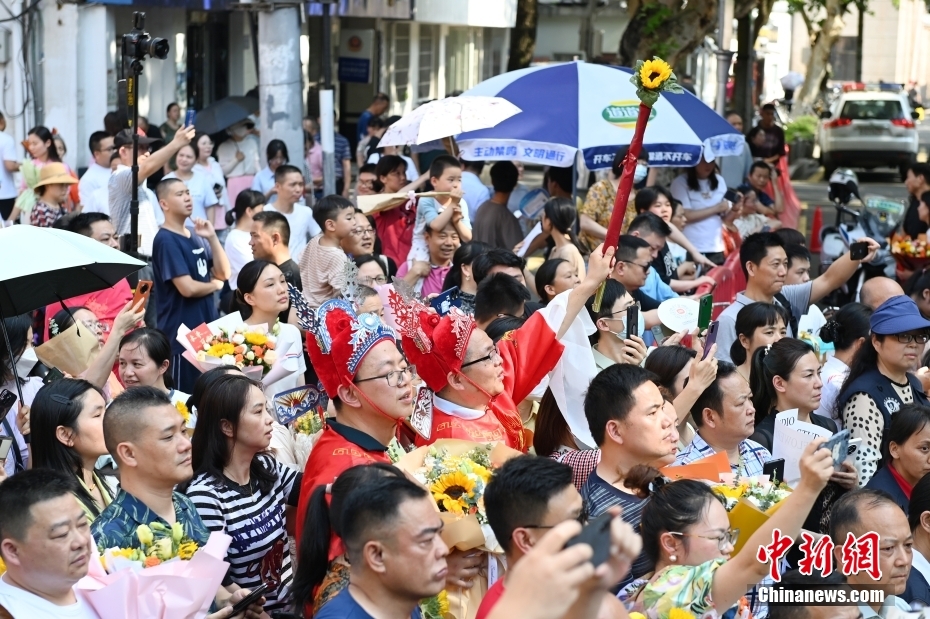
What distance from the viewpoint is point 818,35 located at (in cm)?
3572

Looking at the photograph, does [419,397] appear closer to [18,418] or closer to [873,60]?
[18,418]

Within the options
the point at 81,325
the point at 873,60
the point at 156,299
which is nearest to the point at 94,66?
the point at 156,299

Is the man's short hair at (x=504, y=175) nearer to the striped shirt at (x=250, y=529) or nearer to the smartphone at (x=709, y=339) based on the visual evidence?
the smartphone at (x=709, y=339)

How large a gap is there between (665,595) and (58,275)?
11.4 ft

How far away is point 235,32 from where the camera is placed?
2052 cm

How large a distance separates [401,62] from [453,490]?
23780 millimetres

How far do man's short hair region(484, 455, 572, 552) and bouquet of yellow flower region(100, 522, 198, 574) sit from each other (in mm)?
1082

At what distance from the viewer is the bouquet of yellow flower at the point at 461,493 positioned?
424 cm

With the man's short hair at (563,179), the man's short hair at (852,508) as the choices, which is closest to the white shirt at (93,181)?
the man's short hair at (563,179)

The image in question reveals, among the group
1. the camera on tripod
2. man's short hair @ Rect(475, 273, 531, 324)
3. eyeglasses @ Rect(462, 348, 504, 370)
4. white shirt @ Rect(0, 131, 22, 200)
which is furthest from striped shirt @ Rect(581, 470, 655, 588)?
white shirt @ Rect(0, 131, 22, 200)

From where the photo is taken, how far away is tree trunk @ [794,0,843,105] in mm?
32769

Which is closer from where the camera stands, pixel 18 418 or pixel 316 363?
pixel 316 363

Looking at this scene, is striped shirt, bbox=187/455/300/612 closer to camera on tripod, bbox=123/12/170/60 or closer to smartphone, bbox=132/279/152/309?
smartphone, bbox=132/279/152/309

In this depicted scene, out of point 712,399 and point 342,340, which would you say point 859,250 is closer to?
point 712,399
